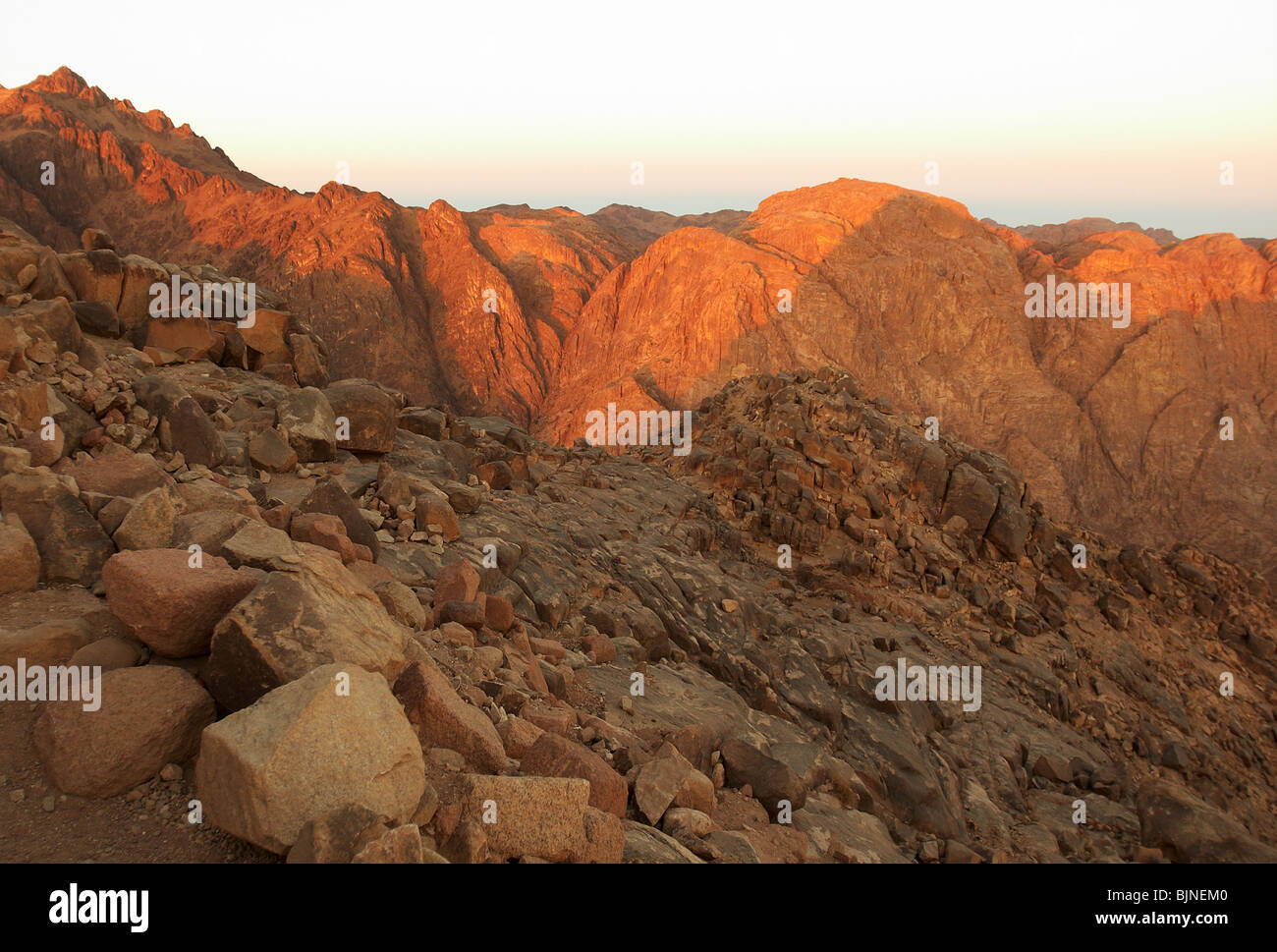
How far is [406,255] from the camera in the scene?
48344 mm

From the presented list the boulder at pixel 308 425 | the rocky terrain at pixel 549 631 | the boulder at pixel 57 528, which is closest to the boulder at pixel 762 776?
the rocky terrain at pixel 549 631

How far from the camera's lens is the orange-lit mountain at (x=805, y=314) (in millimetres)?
38812

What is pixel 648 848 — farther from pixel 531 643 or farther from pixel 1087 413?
pixel 1087 413

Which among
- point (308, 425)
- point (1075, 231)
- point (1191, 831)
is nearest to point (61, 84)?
point (308, 425)

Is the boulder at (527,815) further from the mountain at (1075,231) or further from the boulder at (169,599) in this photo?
the mountain at (1075,231)

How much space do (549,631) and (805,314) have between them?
37.2 meters

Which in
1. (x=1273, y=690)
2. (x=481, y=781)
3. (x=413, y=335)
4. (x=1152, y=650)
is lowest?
(x=1273, y=690)

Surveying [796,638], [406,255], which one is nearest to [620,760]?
[796,638]

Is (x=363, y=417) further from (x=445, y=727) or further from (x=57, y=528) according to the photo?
(x=445, y=727)

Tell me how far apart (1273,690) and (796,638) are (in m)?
12.8

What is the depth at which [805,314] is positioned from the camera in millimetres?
41281

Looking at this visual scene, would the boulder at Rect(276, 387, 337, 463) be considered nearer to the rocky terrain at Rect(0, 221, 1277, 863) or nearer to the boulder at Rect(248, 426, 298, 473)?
the rocky terrain at Rect(0, 221, 1277, 863)
